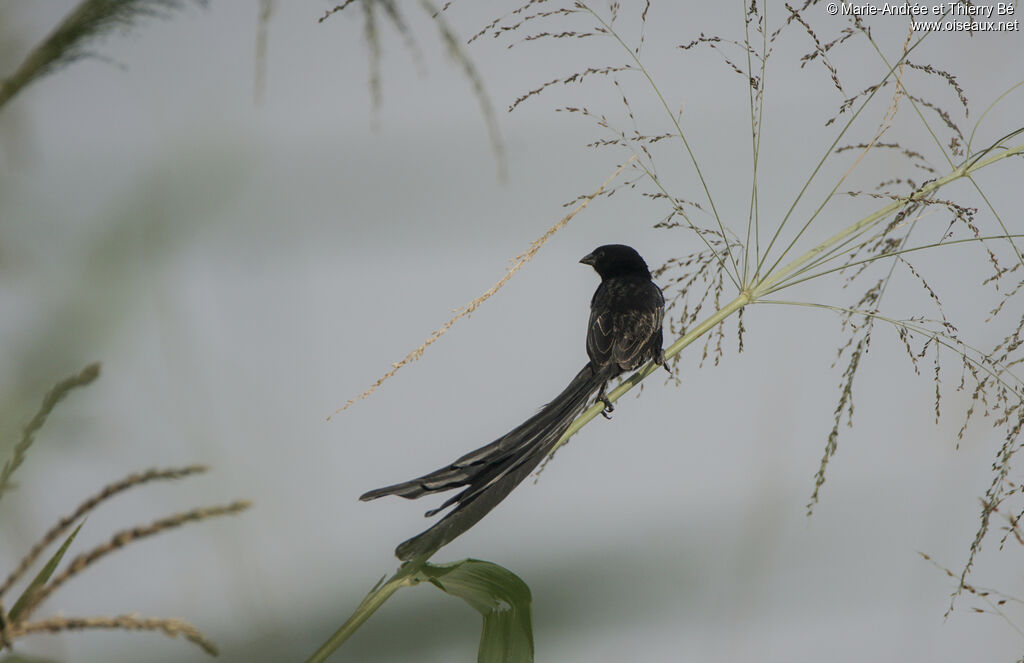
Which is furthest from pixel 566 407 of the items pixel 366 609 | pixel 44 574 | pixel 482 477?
pixel 44 574

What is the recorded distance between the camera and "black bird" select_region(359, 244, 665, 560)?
0.88m

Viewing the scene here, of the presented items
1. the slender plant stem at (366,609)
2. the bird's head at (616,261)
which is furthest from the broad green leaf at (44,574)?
the bird's head at (616,261)

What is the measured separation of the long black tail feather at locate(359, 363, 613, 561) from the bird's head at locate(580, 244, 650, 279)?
3.43 ft

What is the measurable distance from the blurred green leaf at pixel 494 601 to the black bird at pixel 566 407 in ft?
0.15

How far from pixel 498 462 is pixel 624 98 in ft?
1.86

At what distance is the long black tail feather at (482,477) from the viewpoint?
0.84 meters

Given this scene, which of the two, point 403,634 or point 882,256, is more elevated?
point 882,256

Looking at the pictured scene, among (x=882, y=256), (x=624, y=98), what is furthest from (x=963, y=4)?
(x=624, y=98)

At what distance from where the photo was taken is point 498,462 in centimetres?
104

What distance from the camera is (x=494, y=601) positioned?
87cm

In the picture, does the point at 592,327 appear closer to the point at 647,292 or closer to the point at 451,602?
the point at 647,292

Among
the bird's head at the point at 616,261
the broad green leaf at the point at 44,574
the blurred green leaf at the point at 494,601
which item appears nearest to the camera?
the broad green leaf at the point at 44,574

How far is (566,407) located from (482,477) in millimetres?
341

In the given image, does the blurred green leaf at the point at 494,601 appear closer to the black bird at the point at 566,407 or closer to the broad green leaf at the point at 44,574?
the black bird at the point at 566,407
